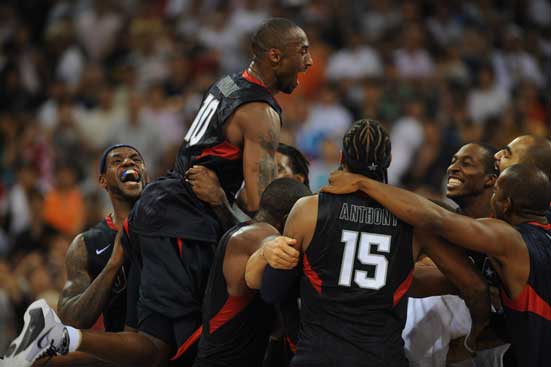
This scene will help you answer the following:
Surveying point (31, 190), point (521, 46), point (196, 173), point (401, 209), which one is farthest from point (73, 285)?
point (521, 46)

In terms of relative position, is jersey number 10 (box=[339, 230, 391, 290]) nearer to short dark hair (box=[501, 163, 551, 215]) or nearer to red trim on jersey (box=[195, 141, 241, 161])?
short dark hair (box=[501, 163, 551, 215])

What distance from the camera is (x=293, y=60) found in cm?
545

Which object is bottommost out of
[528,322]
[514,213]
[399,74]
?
[528,322]

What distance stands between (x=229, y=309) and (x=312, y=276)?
0.60m

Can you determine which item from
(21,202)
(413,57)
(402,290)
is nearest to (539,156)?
(402,290)

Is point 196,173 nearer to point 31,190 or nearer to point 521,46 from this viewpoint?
point 31,190

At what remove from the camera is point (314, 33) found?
11492 mm

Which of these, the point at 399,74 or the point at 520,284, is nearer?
the point at 520,284

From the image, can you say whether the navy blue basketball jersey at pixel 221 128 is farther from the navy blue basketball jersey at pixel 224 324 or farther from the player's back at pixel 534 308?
the player's back at pixel 534 308

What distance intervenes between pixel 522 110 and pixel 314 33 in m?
2.57

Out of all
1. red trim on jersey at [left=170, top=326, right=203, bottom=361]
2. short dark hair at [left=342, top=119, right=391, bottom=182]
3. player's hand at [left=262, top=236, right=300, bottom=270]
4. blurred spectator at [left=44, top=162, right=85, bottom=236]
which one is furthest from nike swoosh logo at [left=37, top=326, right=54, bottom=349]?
blurred spectator at [left=44, top=162, right=85, bottom=236]

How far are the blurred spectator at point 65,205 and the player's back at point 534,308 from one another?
6224 millimetres

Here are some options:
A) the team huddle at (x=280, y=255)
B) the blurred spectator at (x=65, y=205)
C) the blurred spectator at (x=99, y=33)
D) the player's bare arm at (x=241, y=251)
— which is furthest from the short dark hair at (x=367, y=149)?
the blurred spectator at (x=99, y=33)

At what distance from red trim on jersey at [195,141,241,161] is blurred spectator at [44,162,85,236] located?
502 centimetres
